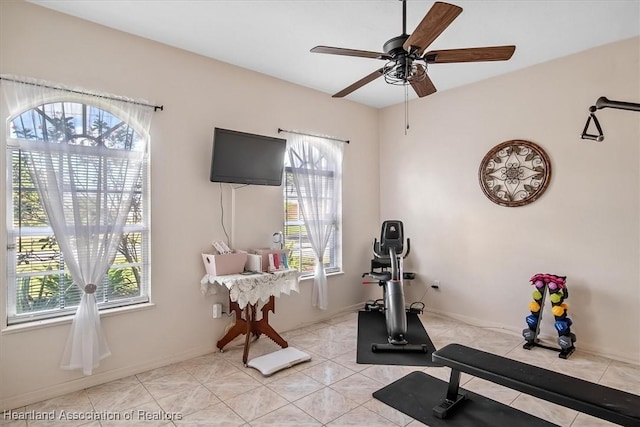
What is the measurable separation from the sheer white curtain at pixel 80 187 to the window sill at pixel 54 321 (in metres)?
0.09

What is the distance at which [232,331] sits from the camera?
3535 millimetres

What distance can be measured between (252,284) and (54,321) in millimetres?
1552

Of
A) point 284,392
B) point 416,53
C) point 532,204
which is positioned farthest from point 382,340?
point 416,53

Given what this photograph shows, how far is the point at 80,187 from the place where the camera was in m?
2.85

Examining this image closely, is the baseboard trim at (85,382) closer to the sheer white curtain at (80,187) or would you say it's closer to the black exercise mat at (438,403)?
the sheer white curtain at (80,187)

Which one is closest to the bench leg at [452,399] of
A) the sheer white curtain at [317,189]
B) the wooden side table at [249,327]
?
the wooden side table at [249,327]

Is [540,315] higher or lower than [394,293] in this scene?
lower

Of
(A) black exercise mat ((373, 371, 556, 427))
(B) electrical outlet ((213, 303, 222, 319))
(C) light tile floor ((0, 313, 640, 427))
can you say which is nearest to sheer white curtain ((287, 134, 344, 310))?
(C) light tile floor ((0, 313, 640, 427))

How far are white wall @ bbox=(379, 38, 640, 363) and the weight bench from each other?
5.88 feet

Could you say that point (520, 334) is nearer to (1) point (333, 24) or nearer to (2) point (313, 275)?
(2) point (313, 275)

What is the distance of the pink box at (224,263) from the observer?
3.41m

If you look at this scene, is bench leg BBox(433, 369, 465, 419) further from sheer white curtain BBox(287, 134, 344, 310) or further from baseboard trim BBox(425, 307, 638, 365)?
sheer white curtain BBox(287, 134, 344, 310)

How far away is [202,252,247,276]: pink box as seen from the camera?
3408mm

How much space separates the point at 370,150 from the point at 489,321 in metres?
2.84
